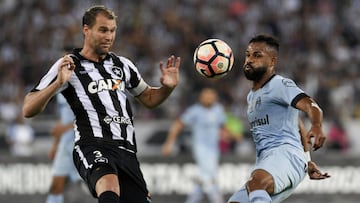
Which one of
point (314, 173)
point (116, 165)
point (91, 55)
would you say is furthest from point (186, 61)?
point (116, 165)

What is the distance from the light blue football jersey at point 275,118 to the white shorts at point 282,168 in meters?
0.10

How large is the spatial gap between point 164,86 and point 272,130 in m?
1.15

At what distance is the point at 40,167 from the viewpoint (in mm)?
16938

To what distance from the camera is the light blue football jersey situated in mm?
7910

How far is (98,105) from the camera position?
7.81m

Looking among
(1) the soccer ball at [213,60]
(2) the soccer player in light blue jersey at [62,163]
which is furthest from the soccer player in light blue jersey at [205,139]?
(1) the soccer ball at [213,60]

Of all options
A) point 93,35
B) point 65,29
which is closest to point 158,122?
point 65,29

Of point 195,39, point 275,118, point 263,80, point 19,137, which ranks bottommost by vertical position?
point 19,137

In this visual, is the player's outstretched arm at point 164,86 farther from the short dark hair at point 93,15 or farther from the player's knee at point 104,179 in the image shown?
the player's knee at point 104,179

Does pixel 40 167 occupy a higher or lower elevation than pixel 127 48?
lower

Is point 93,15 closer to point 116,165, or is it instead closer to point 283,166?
point 116,165

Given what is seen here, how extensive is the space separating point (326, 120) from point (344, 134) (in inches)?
19.3

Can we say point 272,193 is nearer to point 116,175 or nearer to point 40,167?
point 116,175

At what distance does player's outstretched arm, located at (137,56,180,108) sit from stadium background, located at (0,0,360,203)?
844cm
